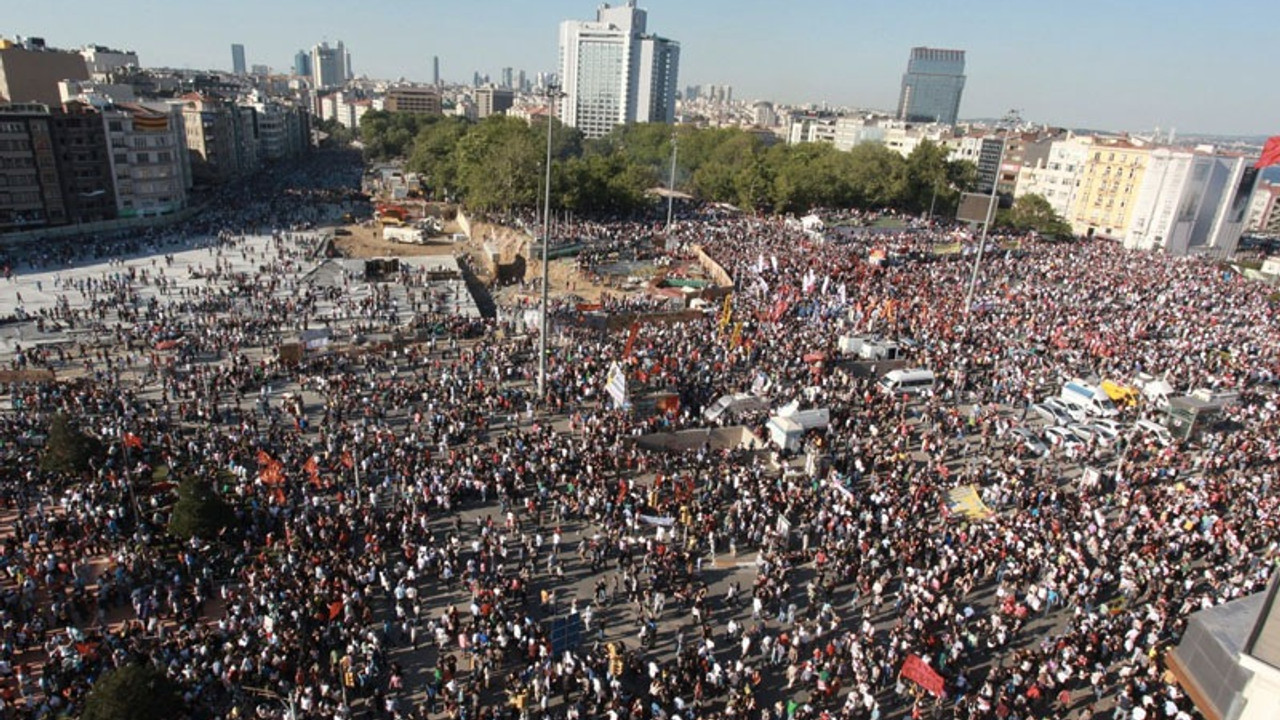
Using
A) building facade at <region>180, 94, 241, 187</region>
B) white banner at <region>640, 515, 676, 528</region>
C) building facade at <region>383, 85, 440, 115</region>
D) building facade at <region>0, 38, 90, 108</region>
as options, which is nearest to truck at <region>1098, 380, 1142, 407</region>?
white banner at <region>640, 515, 676, 528</region>

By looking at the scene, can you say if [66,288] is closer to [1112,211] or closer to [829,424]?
[829,424]

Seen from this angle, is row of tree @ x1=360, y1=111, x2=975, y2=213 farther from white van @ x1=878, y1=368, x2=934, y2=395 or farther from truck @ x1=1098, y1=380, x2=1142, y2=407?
truck @ x1=1098, y1=380, x2=1142, y2=407

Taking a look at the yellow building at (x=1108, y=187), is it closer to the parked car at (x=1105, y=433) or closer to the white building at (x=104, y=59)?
the parked car at (x=1105, y=433)

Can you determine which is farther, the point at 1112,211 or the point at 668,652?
the point at 1112,211

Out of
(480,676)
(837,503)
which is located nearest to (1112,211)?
(837,503)

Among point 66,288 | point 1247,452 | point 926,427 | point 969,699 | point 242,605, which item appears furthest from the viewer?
point 66,288

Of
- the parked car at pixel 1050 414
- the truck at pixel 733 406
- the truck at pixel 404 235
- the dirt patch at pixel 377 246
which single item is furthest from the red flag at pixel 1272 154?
the truck at pixel 404 235

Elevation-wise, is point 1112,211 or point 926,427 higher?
point 1112,211
